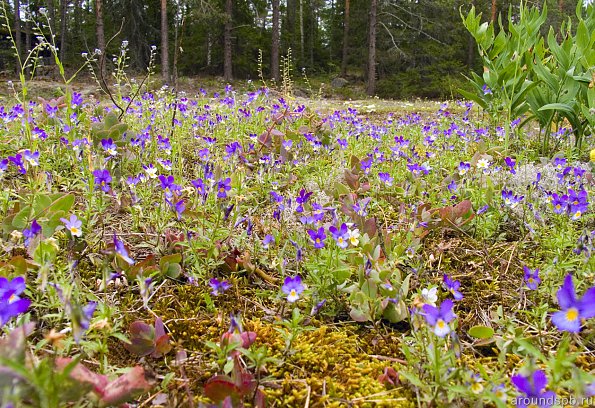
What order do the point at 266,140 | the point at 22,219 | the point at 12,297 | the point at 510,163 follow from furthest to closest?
the point at 266,140, the point at 510,163, the point at 22,219, the point at 12,297

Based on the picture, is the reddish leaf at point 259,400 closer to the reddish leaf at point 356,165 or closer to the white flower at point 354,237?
the white flower at point 354,237

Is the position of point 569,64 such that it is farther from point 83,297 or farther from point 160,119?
point 83,297

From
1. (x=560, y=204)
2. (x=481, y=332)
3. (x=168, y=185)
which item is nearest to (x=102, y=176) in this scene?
(x=168, y=185)

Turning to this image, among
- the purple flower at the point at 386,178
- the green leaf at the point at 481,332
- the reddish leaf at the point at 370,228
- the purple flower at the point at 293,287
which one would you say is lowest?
the green leaf at the point at 481,332

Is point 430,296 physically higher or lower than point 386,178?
lower

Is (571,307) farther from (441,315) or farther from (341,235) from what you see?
(341,235)

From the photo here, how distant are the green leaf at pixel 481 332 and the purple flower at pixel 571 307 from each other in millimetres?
486

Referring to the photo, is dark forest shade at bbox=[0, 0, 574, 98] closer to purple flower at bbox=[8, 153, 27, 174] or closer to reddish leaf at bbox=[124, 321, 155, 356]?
purple flower at bbox=[8, 153, 27, 174]

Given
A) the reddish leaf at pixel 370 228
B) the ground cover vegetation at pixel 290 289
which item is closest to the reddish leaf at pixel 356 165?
the ground cover vegetation at pixel 290 289

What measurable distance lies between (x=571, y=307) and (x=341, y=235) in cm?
93

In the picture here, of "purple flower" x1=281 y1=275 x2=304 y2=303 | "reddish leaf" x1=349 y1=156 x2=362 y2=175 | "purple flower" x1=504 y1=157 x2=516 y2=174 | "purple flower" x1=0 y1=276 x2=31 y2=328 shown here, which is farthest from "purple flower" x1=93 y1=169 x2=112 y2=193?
"purple flower" x1=504 y1=157 x2=516 y2=174

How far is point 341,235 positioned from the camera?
6.03 ft

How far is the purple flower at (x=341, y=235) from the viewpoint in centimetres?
181

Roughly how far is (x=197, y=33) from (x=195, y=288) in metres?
28.2
